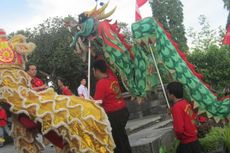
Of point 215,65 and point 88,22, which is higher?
point 88,22

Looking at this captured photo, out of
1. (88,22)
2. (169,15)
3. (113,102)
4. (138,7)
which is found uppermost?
(169,15)

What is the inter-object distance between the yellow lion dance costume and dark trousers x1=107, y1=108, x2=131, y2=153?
747mm

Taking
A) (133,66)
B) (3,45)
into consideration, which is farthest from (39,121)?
(133,66)

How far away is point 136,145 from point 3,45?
2.59m

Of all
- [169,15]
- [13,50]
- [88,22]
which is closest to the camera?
[13,50]

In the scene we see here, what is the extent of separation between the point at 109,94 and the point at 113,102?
13cm

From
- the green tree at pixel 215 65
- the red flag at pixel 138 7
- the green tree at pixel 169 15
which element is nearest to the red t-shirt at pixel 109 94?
the red flag at pixel 138 7

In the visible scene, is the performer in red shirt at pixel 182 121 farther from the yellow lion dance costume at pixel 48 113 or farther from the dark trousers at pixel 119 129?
the yellow lion dance costume at pixel 48 113

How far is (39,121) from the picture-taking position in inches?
165

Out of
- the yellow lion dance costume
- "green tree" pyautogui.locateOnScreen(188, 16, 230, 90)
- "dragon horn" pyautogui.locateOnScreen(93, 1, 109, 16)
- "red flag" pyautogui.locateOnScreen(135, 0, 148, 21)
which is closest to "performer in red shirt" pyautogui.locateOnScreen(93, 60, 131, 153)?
the yellow lion dance costume

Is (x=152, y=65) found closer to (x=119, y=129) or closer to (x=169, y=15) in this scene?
(x=119, y=129)

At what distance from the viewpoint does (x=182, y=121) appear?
4910mm

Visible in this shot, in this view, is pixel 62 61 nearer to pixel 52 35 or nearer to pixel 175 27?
pixel 52 35

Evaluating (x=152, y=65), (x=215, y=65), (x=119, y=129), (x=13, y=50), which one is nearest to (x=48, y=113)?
(x=13, y=50)
